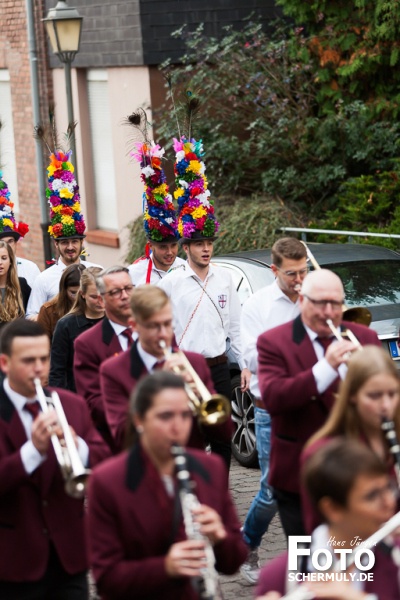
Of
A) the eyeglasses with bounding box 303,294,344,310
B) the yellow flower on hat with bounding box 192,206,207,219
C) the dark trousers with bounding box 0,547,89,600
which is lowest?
the dark trousers with bounding box 0,547,89,600

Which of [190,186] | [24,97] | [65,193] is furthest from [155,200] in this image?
[24,97]

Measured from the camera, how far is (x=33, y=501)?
497 centimetres

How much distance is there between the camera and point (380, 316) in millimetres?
9281

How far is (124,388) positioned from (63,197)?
5.68m

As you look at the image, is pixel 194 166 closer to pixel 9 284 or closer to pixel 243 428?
pixel 9 284

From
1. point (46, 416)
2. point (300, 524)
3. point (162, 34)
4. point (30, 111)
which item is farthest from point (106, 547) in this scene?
point (30, 111)

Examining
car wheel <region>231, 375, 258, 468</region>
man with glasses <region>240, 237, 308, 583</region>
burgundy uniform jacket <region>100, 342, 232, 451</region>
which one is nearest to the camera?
burgundy uniform jacket <region>100, 342, 232, 451</region>

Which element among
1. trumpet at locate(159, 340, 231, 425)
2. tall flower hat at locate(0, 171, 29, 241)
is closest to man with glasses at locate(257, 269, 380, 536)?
trumpet at locate(159, 340, 231, 425)

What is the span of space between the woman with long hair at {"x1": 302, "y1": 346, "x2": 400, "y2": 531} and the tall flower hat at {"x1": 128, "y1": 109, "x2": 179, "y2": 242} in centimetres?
537

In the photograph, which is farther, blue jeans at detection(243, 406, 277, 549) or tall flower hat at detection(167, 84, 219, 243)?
tall flower hat at detection(167, 84, 219, 243)

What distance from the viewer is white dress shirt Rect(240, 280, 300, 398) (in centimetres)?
683

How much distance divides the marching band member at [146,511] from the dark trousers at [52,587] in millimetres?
908

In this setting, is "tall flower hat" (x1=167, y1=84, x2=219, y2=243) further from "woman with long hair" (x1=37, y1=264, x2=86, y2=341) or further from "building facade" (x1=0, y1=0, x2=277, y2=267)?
"building facade" (x1=0, y1=0, x2=277, y2=267)

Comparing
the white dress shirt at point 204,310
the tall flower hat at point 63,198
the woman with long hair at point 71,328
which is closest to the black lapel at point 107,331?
the woman with long hair at point 71,328
